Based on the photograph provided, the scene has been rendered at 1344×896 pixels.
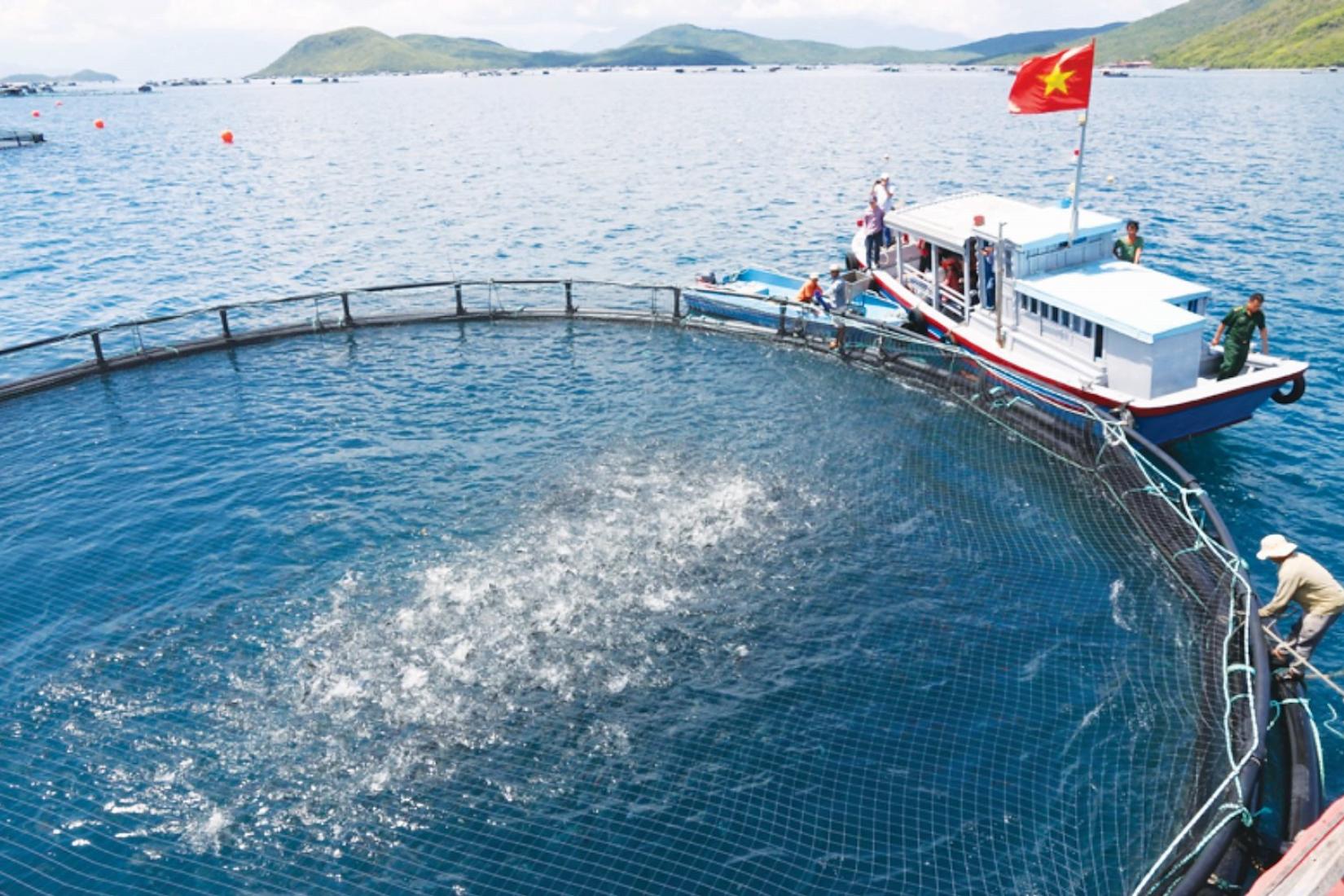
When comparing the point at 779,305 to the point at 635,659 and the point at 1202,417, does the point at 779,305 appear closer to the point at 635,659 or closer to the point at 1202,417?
the point at 1202,417

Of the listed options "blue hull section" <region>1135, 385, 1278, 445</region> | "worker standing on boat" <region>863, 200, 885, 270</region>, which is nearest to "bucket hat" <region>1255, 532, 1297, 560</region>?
"blue hull section" <region>1135, 385, 1278, 445</region>

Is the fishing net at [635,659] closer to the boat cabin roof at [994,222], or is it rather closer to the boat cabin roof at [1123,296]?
the boat cabin roof at [1123,296]

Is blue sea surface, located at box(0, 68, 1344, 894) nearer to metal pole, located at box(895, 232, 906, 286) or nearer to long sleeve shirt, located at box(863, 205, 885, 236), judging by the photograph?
metal pole, located at box(895, 232, 906, 286)

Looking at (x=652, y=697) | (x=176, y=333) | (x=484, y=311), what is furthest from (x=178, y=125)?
(x=652, y=697)

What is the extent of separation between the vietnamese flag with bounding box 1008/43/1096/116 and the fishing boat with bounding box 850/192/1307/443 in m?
3.81

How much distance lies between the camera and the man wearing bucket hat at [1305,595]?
50.7ft

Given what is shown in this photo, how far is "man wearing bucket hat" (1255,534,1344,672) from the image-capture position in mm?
15453

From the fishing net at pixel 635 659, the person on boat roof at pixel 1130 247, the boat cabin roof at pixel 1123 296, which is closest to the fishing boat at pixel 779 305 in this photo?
the fishing net at pixel 635 659

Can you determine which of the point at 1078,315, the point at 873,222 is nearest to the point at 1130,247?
the point at 1078,315

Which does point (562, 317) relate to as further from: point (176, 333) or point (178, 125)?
point (178, 125)

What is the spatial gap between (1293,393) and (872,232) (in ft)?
59.1

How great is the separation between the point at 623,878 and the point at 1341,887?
9.36m

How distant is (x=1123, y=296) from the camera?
26.3 meters

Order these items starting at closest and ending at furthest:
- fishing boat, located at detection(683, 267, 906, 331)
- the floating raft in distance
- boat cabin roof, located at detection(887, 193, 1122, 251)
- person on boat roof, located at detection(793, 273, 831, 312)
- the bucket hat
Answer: the bucket hat → boat cabin roof, located at detection(887, 193, 1122, 251) → fishing boat, located at detection(683, 267, 906, 331) → person on boat roof, located at detection(793, 273, 831, 312) → the floating raft in distance
